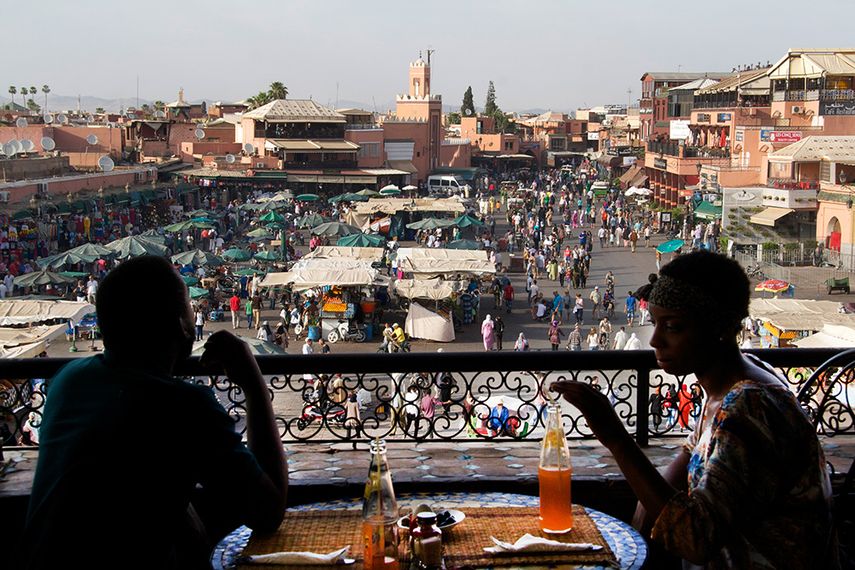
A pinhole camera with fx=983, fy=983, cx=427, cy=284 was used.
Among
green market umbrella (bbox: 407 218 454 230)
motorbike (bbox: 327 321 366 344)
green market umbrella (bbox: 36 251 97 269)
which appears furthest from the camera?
green market umbrella (bbox: 407 218 454 230)

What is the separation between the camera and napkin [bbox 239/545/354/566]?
2.04m

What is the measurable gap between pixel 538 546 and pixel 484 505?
318mm

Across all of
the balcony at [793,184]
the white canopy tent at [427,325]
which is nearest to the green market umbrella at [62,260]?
the white canopy tent at [427,325]

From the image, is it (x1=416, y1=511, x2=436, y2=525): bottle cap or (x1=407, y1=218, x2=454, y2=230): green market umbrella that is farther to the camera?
(x1=407, y1=218, x2=454, y2=230): green market umbrella

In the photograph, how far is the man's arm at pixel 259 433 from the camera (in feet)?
5.94

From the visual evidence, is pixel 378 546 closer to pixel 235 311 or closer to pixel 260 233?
pixel 235 311

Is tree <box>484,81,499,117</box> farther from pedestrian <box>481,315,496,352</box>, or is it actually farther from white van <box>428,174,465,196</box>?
pedestrian <box>481,315,496,352</box>

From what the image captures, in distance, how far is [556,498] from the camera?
2156mm

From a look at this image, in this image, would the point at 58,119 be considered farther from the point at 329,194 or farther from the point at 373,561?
the point at 373,561

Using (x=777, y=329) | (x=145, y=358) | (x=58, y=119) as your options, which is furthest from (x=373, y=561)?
(x=58, y=119)

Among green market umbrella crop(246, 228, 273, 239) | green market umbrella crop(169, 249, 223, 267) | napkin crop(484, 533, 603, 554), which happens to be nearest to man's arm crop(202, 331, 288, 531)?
napkin crop(484, 533, 603, 554)

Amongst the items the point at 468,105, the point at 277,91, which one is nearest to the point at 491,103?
the point at 468,105

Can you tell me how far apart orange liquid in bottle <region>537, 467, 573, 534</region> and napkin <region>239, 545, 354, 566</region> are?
0.45m

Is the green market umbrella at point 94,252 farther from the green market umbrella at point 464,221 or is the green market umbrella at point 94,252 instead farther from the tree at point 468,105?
the tree at point 468,105
